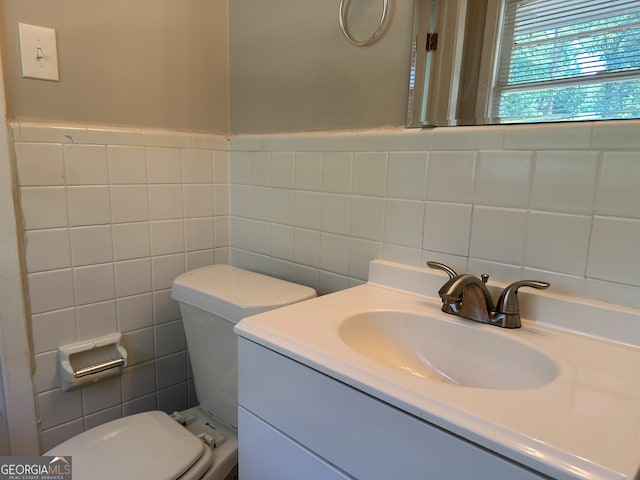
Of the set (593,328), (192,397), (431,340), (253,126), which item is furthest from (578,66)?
(192,397)

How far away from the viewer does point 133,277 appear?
1.28 m

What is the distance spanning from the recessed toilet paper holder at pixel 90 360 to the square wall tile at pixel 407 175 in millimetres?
937

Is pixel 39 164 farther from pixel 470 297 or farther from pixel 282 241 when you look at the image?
pixel 470 297

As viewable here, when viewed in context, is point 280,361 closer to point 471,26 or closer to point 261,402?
point 261,402

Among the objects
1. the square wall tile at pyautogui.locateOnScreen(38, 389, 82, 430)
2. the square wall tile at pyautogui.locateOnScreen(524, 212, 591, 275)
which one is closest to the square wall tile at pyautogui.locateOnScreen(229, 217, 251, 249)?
the square wall tile at pyautogui.locateOnScreen(38, 389, 82, 430)

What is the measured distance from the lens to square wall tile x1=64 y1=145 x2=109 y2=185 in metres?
1.10

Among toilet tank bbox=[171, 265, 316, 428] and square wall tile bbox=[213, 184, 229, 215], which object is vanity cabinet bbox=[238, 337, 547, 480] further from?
square wall tile bbox=[213, 184, 229, 215]

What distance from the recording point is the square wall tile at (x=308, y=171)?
120 centimetres

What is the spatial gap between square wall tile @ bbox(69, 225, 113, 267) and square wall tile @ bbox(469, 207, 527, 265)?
101cm

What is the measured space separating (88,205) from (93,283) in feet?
0.75

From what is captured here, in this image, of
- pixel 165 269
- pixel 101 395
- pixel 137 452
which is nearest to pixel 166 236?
pixel 165 269

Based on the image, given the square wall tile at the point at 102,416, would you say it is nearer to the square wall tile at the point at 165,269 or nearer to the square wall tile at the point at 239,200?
the square wall tile at the point at 165,269

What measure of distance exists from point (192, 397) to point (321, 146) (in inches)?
39.8

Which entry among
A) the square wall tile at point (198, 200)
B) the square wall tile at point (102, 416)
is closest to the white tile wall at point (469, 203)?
the square wall tile at point (198, 200)
